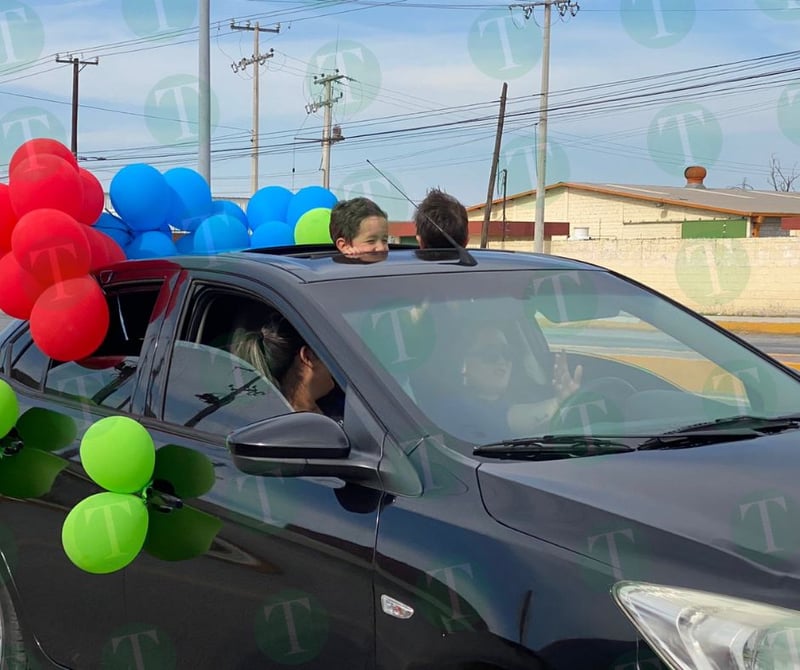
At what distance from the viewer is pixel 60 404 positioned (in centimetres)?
345

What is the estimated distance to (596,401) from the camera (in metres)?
2.78

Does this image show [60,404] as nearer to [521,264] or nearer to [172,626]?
[172,626]

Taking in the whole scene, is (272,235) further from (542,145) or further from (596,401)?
(542,145)

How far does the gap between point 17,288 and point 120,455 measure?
4.43 ft

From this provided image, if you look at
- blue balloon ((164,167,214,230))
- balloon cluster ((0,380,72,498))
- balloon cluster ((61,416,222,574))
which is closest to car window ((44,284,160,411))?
balloon cluster ((0,380,72,498))

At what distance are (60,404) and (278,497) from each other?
1.32 meters

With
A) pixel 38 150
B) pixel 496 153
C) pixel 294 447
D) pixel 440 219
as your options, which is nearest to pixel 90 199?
pixel 38 150

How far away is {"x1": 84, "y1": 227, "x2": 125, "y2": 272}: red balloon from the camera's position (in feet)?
12.8

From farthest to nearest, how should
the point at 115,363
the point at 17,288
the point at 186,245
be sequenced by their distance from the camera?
the point at 186,245, the point at 17,288, the point at 115,363

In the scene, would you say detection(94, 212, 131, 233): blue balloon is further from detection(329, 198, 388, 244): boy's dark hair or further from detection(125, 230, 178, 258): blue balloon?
detection(329, 198, 388, 244): boy's dark hair

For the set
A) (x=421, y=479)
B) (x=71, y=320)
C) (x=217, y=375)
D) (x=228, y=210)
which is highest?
(x=228, y=210)

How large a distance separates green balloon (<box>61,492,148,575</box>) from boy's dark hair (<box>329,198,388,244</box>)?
62.6 inches

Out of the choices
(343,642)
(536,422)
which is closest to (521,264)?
(536,422)

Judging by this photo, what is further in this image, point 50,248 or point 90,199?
point 90,199
